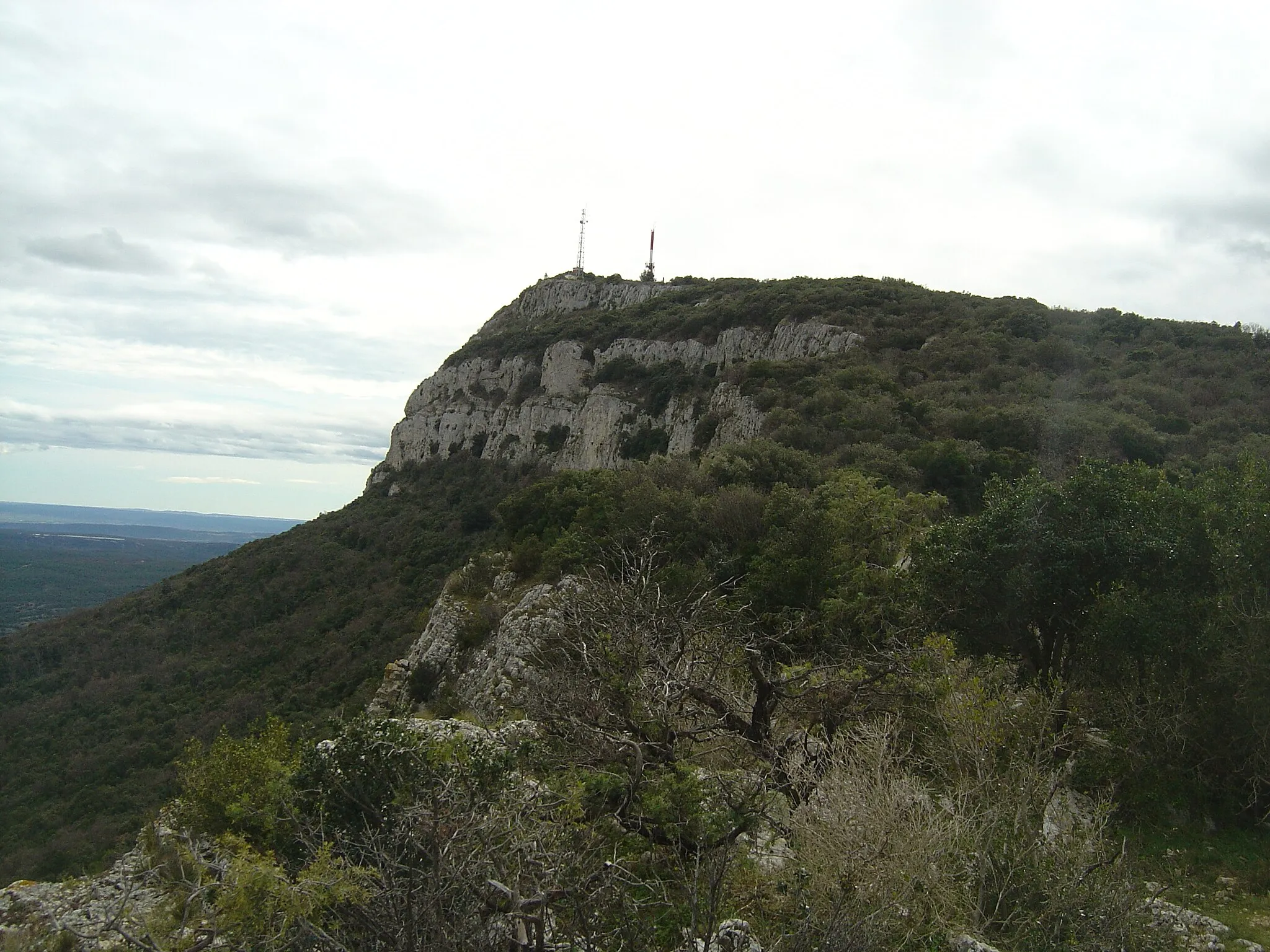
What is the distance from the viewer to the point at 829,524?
15836 millimetres

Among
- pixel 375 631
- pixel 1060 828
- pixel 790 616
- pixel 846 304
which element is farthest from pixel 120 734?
pixel 846 304

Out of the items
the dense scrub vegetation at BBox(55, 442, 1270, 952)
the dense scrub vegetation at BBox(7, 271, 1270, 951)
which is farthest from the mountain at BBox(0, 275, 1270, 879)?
the dense scrub vegetation at BBox(55, 442, 1270, 952)

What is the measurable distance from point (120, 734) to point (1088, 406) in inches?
1431

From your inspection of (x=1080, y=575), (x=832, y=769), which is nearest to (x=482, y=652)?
(x=832, y=769)

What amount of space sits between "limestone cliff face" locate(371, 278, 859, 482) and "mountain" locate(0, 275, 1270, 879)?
162 millimetres

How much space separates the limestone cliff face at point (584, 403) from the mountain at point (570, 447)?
0.16 metres

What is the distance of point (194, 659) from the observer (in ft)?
104

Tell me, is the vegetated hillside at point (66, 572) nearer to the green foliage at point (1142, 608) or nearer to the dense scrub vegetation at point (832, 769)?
the dense scrub vegetation at point (832, 769)

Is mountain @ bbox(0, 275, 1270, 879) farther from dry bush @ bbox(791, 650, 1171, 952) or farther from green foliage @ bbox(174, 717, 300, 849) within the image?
dry bush @ bbox(791, 650, 1171, 952)

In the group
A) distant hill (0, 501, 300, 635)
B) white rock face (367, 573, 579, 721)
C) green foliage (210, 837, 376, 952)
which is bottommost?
distant hill (0, 501, 300, 635)

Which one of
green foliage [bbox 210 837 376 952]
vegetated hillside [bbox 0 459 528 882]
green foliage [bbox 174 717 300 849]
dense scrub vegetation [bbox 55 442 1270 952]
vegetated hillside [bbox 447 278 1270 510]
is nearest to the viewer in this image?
green foliage [bbox 210 837 376 952]

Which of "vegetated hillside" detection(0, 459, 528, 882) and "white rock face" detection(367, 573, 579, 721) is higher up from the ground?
"white rock face" detection(367, 573, 579, 721)

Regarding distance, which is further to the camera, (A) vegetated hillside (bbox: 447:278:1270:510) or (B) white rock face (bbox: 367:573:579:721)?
(A) vegetated hillside (bbox: 447:278:1270:510)

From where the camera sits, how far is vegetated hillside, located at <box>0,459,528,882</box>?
882 inches
